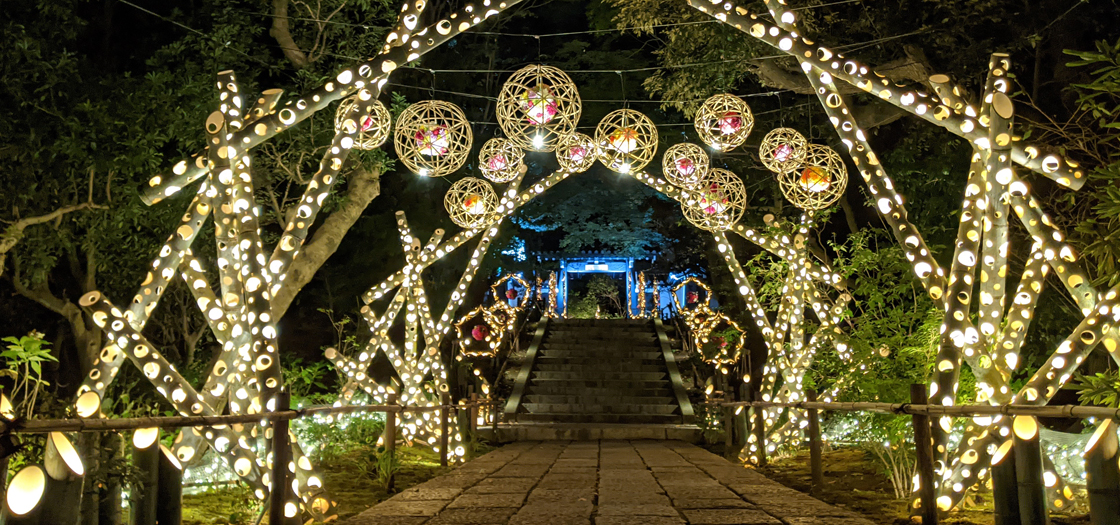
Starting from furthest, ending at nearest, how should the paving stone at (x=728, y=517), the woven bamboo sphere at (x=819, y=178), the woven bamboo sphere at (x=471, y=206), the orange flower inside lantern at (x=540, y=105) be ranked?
the woven bamboo sphere at (x=471, y=206) < the woven bamboo sphere at (x=819, y=178) < the orange flower inside lantern at (x=540, y=105) < the paving stone at (x=728, y=517)

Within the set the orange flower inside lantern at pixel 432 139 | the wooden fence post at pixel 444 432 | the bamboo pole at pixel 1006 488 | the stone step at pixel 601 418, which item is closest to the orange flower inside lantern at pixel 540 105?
the orange flower inside lantern at pixel 432 139

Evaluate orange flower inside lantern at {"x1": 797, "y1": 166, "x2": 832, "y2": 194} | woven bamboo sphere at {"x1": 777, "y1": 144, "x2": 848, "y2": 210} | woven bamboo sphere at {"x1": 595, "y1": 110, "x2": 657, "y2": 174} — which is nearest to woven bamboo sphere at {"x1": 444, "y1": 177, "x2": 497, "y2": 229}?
woven bamboo sphere at {"x1": 595, "y1": 110, "x2": 657, "y2": 174}

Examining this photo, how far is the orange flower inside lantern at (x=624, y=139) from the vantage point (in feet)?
27.9

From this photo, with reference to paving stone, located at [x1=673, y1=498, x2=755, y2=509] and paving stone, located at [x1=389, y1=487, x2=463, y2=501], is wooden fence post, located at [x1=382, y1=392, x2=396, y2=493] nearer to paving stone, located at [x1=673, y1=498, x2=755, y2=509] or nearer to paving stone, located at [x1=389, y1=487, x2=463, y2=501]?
paving stone, located at [x1=389, y1=487, x2=463, y2=501]

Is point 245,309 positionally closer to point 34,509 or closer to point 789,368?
point 34,509

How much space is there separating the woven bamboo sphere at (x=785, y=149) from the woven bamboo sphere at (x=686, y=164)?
780 millimetres

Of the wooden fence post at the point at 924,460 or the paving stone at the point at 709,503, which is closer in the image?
the wooden fence post at the point at 924,460

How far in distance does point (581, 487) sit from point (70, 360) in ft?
36.2

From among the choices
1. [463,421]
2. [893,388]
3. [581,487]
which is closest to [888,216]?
[893,388]

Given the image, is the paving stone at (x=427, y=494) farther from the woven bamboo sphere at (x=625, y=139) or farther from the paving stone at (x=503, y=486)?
the woven bamboo sphere at (x=625, y=139)

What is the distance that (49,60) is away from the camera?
8227mm

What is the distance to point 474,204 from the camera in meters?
10.2

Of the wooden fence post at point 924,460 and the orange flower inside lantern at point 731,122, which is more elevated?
the orange flower inside lantern at point 731,122

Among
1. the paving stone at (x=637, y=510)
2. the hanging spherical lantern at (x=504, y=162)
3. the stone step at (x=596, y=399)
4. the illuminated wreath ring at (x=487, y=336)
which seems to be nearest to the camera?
the paving stone at (x=637, y=510)
